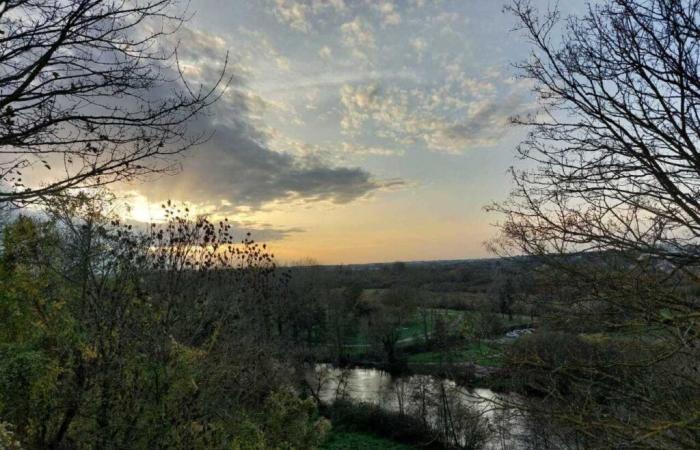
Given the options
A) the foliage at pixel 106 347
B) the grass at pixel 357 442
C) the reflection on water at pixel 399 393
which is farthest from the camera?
the reflection on water at pixel 399 393

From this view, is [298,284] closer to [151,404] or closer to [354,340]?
[354,340]

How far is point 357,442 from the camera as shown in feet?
74.0

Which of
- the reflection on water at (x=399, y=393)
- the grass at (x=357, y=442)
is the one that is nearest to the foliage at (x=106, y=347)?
the grass at (x=357, y=442)

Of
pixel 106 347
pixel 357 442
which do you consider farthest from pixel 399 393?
pixel 106 347

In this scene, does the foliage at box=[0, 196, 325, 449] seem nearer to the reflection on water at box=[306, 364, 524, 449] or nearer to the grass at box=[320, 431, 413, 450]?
the grass at box=[320, 431, 413, 450]

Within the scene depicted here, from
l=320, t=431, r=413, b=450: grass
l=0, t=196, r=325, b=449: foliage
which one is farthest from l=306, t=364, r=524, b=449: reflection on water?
l=0, t=196, r=325, b=449: foliage

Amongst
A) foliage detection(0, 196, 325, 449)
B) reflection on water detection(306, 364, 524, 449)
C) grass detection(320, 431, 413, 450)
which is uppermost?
foliage detection(0, 196, 325, 449)

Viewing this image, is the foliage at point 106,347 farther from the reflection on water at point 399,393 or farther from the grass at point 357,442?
the reflection on water at point 399,393

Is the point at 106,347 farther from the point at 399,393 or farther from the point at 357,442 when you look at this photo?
the point at 399,393

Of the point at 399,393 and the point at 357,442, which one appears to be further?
the point at 399,393

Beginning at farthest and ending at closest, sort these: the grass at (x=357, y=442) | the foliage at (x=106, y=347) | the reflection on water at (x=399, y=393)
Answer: the reflection on water at (x=399, y=393) → the grass at (x=357, y=442) → the foliage at (x=106, y=347)

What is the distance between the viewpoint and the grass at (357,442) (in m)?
21.7

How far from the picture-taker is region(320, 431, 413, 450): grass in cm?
2172

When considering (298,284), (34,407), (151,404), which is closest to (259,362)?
(151,404)
